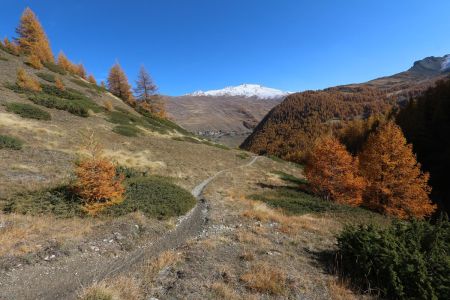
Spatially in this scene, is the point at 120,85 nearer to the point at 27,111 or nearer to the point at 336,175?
the point at 27,111

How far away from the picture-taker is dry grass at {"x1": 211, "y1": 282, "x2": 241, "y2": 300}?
285 inches

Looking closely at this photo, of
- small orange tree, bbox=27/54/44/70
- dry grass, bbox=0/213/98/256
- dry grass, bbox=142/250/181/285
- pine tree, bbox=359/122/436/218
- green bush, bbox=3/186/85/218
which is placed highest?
small orange tree, bbox=27/54/44/70

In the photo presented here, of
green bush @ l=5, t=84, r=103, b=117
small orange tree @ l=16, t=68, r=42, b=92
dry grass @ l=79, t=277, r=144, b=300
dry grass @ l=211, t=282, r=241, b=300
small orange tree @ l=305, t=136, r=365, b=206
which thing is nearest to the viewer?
dry grass @ l=79, t=277, r=144, b=300

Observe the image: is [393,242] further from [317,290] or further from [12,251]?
[12,251]

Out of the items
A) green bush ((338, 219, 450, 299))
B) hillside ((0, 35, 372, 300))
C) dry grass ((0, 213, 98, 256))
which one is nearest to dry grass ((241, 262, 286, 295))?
hillside ((0, 35, 372, 300))

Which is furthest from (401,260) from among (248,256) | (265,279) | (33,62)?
(33,62)

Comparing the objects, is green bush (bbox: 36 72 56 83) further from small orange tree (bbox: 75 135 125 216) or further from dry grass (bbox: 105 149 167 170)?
small orange tree (bbox: 75 135 125 216)

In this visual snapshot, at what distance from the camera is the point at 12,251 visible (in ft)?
30.9

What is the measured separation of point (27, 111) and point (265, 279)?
3679cm

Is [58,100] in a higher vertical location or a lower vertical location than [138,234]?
higher

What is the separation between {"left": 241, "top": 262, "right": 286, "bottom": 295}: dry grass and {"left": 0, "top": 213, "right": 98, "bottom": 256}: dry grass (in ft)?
26.4

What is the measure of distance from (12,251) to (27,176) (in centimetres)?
1118

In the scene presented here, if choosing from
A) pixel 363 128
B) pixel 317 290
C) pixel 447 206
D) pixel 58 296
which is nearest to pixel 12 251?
pixel 58 296

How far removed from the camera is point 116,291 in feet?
23.0
